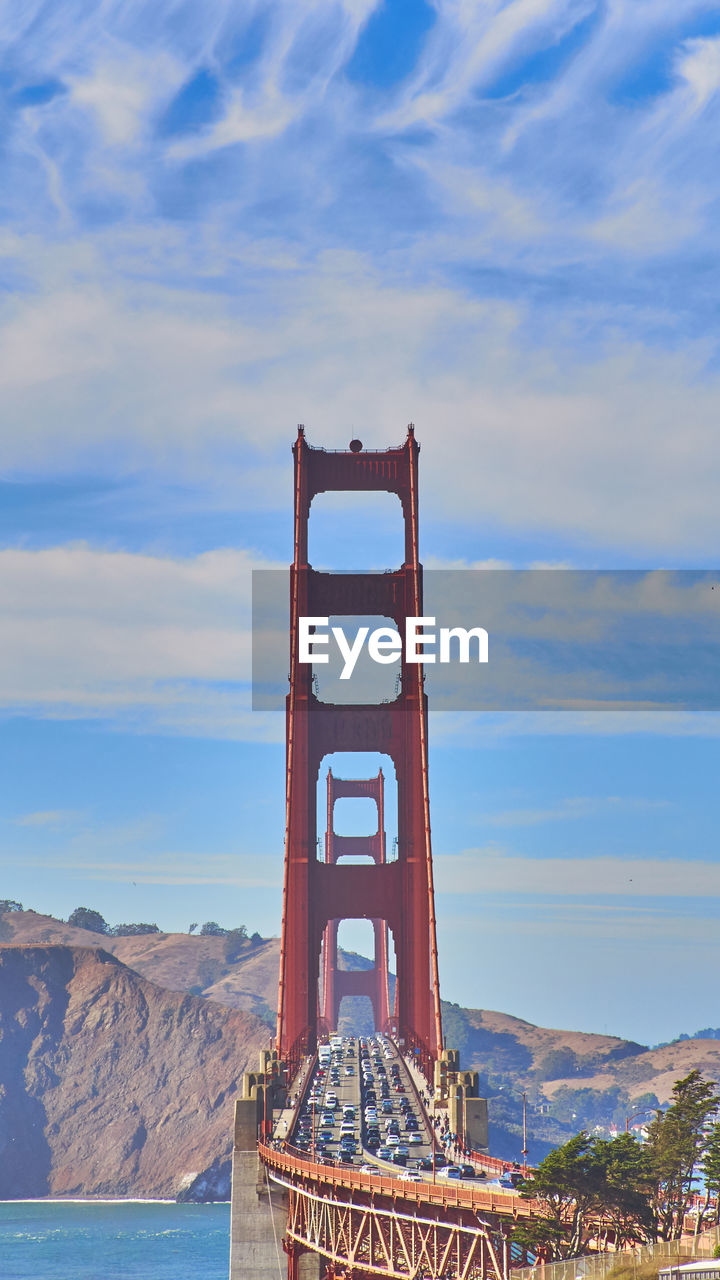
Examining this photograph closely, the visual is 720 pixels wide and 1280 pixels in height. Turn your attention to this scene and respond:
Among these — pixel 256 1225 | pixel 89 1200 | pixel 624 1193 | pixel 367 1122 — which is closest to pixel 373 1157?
pixel 256 1225

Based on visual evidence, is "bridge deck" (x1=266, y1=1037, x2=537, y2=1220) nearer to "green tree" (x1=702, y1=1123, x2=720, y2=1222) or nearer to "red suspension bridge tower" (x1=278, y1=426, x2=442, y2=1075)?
"red suspension bridge tower" (x1=278, y1=426, x2=442, y2=1075)

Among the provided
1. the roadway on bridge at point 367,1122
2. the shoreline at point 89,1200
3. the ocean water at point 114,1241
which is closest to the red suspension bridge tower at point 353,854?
the ocean water at point 114,1241

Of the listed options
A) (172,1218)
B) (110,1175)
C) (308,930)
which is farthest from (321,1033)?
(110,1175)

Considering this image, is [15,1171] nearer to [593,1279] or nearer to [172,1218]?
[172,1218]

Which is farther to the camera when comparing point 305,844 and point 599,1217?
point 305,844

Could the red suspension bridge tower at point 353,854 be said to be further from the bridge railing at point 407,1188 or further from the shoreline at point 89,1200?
the bridge railing at point 407,1188

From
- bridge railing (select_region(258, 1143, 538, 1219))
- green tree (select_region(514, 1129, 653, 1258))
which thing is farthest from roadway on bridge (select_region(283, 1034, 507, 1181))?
green tree (select_region(514, 1129, 653, 1258))

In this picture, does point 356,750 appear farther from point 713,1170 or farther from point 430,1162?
point 713,1170
